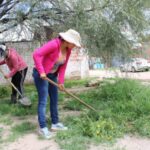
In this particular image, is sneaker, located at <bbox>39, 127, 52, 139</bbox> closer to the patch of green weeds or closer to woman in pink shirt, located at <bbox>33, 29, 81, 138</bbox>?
woman in pink shirt, located at <bbox>33, 29, 81, 138</bbox>

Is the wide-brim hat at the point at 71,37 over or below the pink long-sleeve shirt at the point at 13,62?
over

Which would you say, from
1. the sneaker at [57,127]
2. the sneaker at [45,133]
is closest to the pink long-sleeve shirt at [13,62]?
the sneaker at [57,127]

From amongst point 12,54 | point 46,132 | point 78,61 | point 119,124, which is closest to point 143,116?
point 119,124

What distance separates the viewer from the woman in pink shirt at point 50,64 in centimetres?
448

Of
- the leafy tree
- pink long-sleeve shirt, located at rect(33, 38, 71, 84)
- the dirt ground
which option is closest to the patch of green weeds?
the dirt ground

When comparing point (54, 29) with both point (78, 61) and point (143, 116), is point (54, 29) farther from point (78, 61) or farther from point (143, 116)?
point (78, 61)

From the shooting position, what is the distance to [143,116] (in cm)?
523

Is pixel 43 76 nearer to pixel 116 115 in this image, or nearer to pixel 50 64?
pixel 50 64

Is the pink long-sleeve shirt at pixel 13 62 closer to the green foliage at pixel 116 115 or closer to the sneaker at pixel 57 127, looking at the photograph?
the green foliage at pixel 116 115

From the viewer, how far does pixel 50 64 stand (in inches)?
182

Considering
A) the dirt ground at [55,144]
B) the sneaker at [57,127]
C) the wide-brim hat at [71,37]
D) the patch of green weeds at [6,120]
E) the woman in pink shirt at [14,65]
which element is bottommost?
the dirt ground at [55,144]

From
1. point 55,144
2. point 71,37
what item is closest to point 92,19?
point 71,37

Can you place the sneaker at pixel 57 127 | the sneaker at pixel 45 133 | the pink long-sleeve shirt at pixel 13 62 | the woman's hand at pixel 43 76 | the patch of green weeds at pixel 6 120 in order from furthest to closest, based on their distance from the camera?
1. the pink long-sleeve shirt at pixel 13 62
2. the patch of green weeds at pixel 6 120
3. the sneaker at pixel 57 127
4. the sneaker at pixel 45 133
5. the woman's hand at pixel 43 76

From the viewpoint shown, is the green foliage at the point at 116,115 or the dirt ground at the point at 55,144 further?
the green foliage at the point at 116,115
